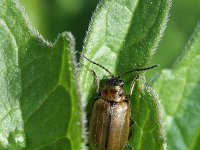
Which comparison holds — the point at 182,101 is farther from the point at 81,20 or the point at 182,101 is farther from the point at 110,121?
the point at 81,20

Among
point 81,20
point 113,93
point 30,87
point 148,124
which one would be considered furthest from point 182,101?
point 81,20

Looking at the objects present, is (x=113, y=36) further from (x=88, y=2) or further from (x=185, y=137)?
(x=88, y=2)

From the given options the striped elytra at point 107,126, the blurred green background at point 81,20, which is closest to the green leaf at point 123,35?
the striped elytra at point 107,126

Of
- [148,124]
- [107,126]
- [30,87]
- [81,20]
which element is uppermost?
[81,20]

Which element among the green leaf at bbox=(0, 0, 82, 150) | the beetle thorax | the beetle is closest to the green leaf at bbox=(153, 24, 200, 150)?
the beetle

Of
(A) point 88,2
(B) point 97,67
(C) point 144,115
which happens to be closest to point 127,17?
(B) point 97,67

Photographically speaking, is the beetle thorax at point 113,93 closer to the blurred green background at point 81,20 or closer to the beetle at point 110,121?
the beetle at point 110,121

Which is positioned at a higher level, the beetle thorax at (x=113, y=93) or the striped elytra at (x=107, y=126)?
the beetle thorax at (x=113, y=93)
